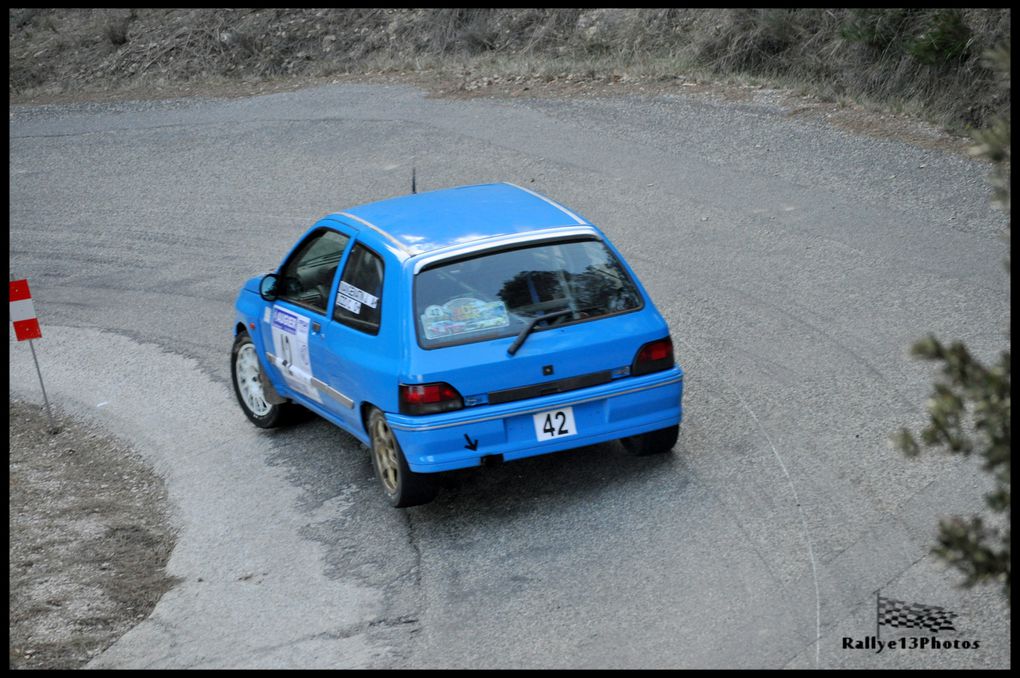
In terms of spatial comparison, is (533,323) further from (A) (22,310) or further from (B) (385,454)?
(A) (22,310)

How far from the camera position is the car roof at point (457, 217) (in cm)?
782

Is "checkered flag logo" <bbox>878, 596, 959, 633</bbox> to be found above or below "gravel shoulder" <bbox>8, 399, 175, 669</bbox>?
above

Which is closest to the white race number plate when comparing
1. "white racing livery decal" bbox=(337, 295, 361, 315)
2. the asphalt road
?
the asphalt road

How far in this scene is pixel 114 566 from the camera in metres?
7.84

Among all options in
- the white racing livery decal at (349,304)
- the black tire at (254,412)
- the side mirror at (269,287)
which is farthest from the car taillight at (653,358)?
the black tire at (254,412)

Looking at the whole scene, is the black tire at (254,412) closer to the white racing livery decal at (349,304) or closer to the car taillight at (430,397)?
the white racing livery decal at (349,304)

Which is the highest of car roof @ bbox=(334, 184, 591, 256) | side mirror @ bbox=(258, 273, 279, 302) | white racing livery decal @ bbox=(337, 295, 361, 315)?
car roof @ bbox=(334, 184, 591, 256)

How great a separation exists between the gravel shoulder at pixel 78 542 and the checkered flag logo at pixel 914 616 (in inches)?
154

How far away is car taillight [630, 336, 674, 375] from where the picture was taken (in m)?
7.55

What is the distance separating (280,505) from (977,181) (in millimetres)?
8582

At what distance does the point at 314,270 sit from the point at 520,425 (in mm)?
2209

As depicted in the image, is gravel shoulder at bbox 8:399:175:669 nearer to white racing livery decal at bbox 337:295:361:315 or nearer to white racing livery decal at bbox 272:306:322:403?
white racing livery decal at bbox 272:306:322:403

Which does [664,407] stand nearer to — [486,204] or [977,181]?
[486,204]

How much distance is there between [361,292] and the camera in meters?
7.97
